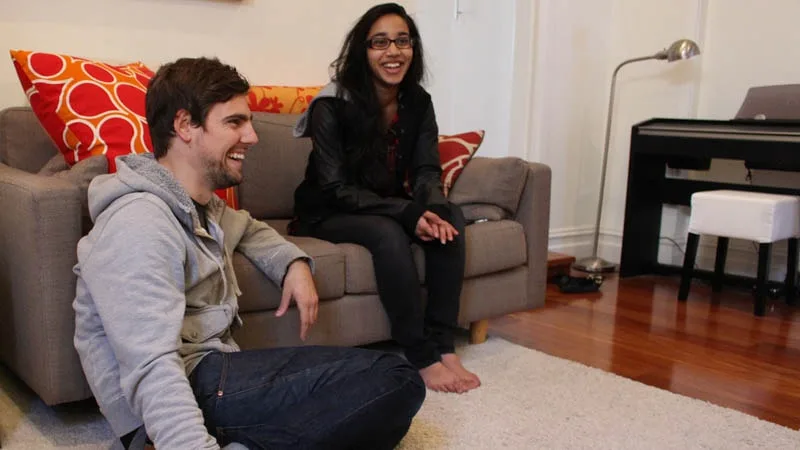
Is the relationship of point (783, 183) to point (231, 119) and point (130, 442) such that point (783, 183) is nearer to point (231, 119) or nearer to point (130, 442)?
point (231, 119)

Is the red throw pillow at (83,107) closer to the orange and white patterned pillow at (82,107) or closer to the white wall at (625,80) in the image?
the orange and white patterned pillow at (82,107)

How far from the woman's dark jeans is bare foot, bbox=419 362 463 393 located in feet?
0.07

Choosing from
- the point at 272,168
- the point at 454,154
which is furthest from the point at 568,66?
the point at 272,168

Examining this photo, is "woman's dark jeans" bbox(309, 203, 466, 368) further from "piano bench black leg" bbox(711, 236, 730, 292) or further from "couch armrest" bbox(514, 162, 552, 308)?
"piano bench black leg" bbox(711, 236, 730, 292)

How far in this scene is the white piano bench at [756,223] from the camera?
2.86 m

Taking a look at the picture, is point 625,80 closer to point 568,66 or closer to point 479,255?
point 568,66

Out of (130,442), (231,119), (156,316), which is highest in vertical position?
(231,119)

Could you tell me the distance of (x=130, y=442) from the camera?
4.17 ft

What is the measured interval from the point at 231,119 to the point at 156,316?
403 millimetres

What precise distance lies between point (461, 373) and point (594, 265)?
1936 millimetres

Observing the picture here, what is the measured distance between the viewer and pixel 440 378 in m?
1.94

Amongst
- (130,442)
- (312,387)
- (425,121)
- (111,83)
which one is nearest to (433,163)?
(425,121)

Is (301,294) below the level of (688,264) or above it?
above

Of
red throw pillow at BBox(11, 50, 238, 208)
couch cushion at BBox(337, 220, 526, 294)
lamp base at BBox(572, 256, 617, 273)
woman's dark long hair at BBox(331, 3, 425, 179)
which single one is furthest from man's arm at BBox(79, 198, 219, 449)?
lamp base at BBox(572, 256, 617, 273)
